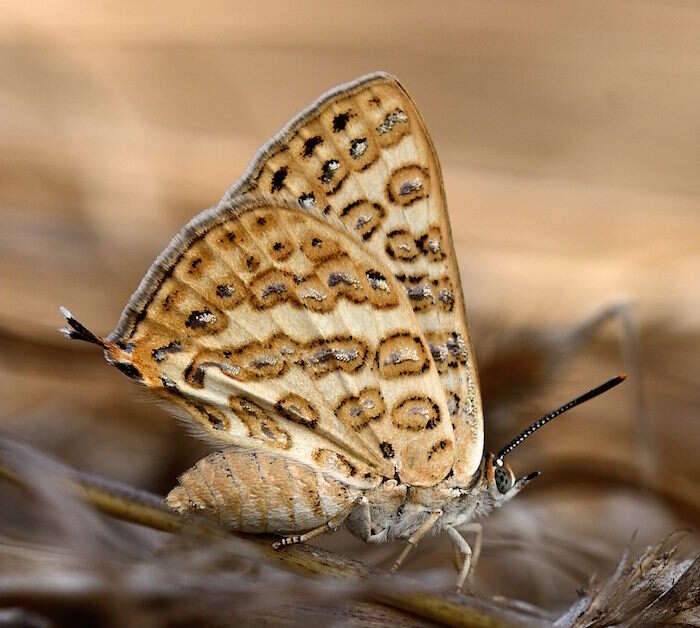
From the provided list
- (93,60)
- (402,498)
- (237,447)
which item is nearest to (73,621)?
(237,447)

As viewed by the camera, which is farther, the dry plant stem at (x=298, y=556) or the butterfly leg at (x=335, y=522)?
the butterfly leg at (x=335, y=522)

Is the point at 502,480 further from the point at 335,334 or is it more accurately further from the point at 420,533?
the point at 335,334

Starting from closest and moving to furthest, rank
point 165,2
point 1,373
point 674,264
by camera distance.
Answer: point 1,373
point 674,264
point 165,2

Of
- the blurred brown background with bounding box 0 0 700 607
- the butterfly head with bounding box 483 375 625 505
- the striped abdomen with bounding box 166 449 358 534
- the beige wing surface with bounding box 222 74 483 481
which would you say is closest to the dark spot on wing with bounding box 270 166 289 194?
the beige wing surface with bounding box 222 74 483 481

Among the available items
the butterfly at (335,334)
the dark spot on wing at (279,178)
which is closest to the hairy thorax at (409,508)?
the butterfly at (335,334)

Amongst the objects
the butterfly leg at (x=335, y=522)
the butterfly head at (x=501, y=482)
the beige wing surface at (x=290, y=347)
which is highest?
the beige wing surface at (x=290, y=347)

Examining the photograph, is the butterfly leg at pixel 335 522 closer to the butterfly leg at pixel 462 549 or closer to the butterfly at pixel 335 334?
the butterfly at pixel 335 334

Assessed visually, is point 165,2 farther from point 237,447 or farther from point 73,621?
point 73,621

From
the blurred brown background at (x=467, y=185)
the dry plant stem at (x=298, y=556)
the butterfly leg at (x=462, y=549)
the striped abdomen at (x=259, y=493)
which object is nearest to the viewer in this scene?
the dry plant stem at (x=298, y=556)
